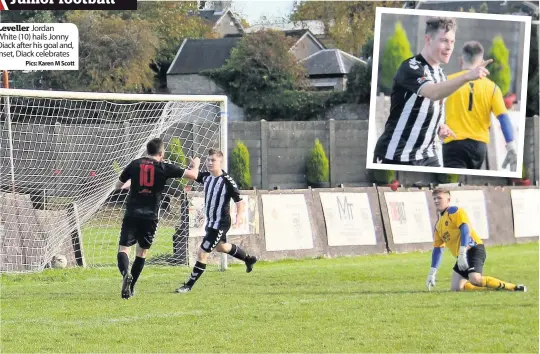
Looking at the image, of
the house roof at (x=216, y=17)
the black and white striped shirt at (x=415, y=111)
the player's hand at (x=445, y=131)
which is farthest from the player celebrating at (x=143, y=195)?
the house roof at (x=216, y=17)

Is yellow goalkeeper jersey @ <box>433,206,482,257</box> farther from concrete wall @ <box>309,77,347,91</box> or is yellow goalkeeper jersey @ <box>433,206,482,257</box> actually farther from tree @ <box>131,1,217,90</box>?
concrete wall @ <box>309,77,347,91</box>

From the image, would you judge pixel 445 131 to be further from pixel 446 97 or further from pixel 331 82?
pixel 331 82

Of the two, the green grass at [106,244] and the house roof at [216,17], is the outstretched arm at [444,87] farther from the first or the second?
the house roof at [216,17]

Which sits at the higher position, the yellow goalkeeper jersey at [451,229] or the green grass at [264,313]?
the yellow goalkeeper jersey at [451,229]

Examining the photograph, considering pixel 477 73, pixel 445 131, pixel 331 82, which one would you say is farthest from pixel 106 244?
pixel 331 82

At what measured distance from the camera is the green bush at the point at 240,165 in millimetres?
39188

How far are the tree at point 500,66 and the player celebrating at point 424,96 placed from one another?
145 centimetres

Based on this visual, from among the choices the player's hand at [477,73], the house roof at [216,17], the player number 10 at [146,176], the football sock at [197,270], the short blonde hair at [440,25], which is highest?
the house roof at [216,17]

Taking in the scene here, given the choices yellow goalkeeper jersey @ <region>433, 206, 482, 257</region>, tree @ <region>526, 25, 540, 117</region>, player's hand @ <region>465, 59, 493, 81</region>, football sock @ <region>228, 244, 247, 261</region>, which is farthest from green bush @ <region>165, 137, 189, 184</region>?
tree @ <region>526, 25, 540, 117</region>

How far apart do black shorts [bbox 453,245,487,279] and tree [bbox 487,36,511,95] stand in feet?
8.78

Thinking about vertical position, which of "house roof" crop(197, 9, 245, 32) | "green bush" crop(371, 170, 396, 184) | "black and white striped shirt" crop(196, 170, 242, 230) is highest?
"house roof" crop(197, 9, 245, 32)

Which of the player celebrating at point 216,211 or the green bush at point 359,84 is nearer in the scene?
the player celebrating at point 216,211

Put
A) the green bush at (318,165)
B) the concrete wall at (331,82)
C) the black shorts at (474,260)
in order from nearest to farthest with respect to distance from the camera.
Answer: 1. the black shorts at (474,260)
2. the green bush at (318,165)
3. the concrete wall at (331,82)

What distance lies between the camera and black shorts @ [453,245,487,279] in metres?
14.7
